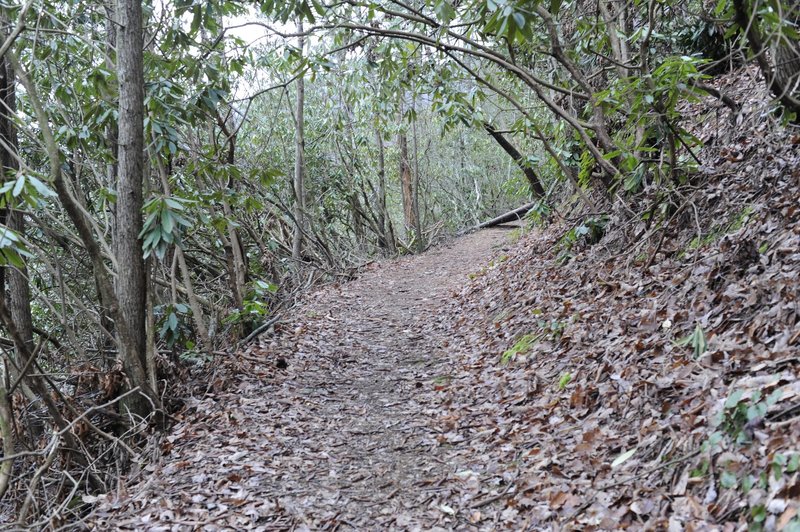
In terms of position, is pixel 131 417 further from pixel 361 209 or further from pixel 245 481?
pixel 361 209

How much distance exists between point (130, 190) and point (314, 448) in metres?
3.10

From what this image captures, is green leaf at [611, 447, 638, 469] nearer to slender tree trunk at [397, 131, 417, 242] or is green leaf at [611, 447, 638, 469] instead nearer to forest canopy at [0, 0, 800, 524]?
forest canopy at [0, 0, 800, 524]

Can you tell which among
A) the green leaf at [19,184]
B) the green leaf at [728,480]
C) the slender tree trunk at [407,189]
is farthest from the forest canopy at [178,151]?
the slender tree trunk at [407,189]

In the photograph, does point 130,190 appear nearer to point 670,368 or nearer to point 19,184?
point 19,184

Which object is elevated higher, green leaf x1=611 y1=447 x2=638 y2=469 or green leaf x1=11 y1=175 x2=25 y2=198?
green leaf x1=11 y1=175 x2=25 y2=198

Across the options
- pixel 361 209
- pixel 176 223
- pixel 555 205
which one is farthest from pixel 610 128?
pixel 361 209

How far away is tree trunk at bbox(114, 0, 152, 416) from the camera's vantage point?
5551mm

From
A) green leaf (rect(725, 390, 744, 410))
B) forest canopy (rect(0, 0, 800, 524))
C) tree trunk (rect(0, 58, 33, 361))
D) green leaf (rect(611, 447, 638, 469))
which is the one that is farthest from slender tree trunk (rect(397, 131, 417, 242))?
green leaf (rect(725, 390, 744, 410))

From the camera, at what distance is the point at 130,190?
18.2 ft

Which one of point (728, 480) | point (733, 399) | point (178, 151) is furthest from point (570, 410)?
point (178, 151)

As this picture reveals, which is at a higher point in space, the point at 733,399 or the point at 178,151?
the point at 178,151

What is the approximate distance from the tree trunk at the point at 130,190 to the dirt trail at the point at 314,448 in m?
0.95

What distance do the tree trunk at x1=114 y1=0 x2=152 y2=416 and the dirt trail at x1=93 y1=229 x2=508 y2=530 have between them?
95 cm

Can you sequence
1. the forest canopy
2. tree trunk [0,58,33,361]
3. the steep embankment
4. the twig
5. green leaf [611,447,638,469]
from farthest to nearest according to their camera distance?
the twig
tree trunk [0,58,33,361]
the forest canopy
green leaf [611,447,638,469]
the steep embankment
